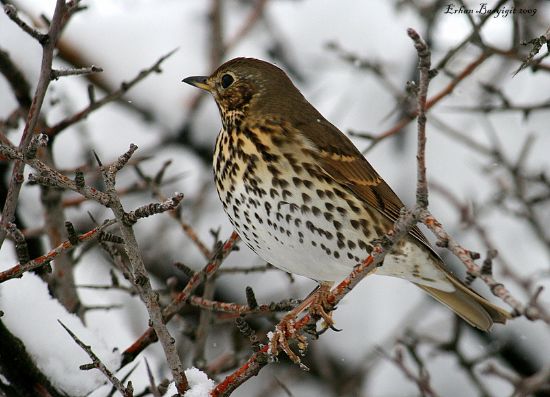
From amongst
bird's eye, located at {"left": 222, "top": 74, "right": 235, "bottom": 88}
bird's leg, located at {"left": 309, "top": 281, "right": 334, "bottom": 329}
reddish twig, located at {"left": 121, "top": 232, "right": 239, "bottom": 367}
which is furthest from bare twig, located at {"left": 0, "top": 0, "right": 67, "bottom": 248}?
bird's eye, located at {"left": 222, "top": 74, "right": 235, "bottom": 88}

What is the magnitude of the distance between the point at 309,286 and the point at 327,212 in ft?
9.48

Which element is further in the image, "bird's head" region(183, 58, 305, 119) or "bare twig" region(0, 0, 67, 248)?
"bird's head" region(183, 58, 305, 119)

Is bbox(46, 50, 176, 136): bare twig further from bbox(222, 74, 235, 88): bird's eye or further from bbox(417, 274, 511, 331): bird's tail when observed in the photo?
bbox(417, 274, 511, 331): bird's tail

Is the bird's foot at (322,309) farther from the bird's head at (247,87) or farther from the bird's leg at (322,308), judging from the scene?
the bird's head at (247,87)

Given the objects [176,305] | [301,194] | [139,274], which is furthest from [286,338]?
[139,274]

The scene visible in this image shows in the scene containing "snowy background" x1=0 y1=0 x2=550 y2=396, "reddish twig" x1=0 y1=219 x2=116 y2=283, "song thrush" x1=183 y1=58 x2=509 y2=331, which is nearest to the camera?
"reddish twig" x1=0 y1=219 x2=116 y2=283

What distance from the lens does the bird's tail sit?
4.05m

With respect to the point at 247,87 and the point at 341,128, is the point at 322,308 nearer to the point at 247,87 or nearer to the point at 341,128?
the point at 247,87

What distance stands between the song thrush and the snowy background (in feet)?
4.81

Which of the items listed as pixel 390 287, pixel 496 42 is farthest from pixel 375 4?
pixel 390 287

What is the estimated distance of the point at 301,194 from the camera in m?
3.65

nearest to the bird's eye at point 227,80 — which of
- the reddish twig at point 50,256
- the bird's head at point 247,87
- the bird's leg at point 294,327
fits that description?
the bird's head at point 247,87

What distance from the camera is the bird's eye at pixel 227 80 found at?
4.34 metres

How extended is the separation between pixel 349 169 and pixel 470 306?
0.92 meters
